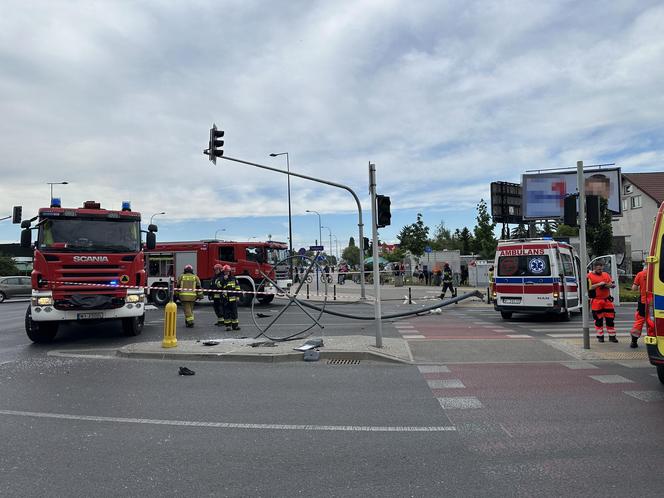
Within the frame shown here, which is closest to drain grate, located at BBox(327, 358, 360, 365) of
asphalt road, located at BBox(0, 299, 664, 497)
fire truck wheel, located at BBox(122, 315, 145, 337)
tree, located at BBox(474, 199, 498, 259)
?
asphalt road, located at BBox(0, 299, 664, 497)

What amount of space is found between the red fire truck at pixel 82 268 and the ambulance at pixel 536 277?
10250mm

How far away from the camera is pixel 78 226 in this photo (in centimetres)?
1119

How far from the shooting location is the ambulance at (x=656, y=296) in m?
6.33

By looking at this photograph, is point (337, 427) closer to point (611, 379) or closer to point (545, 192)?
point (611, 379)

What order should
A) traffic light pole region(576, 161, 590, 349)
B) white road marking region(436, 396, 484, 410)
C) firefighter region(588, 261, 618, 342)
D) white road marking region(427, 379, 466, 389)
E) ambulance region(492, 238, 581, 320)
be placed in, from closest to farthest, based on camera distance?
white road marking region(436, 396, 484, 410) → white road marking region(427, 379, 466, 389) → traffic light pole region(576, 161, 590, 349) → firefighter region(588, 261, 618, 342) → ambulance region(492, 238, 581, 320)

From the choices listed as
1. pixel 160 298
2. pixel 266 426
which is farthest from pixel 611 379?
pixel 160 298

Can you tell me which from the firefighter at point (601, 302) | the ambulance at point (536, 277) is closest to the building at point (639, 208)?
the ambulance at point (536, 277)

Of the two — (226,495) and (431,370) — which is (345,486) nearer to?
(226,495)

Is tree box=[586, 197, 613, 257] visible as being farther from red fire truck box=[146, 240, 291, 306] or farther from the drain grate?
the drain grate

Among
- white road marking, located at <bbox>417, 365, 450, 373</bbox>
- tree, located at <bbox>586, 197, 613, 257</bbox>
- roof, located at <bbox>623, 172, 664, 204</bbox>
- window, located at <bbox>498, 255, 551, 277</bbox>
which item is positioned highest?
roof, located at <bbox>623, 172, 664, 204</bbox>

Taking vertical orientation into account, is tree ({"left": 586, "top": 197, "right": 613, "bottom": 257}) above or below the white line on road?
above

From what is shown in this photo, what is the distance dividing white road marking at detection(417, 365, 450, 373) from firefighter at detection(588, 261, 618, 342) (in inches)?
162

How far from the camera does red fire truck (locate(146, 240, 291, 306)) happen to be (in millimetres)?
22359

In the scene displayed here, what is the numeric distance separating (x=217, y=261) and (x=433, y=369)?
15876 millimetres
